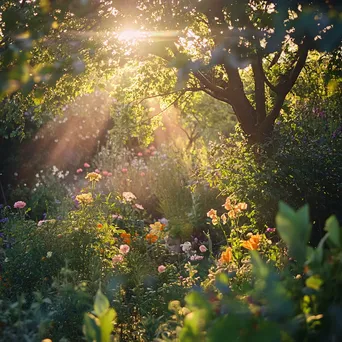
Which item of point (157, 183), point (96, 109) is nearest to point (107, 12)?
point (157, 183)

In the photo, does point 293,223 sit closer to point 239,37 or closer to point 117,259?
point 239,37

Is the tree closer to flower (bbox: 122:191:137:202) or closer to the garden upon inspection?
the garden

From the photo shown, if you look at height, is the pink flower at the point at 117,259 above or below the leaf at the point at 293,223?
above

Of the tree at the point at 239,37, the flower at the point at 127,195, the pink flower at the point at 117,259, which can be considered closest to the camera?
the tree at the point at 239,37

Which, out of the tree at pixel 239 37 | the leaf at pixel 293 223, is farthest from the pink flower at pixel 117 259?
the leaf at pixel 293 223

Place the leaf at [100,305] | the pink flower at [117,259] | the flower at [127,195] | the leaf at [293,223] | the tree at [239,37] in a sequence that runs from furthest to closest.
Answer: the flower at [127,195] < the pink flower at [117,259] < the tree at [239,37] < the leaf at [100,305] < the leaf at [293,223]

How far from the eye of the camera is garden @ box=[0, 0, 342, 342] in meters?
1.55

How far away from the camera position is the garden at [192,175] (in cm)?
155

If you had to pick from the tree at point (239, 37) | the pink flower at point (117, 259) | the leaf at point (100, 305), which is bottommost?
the leaf at point (100, 305)

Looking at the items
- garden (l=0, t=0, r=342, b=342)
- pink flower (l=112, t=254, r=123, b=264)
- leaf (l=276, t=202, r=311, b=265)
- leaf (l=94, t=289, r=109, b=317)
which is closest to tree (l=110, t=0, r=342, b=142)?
garden (l=0, t=0, r=342, b=342)

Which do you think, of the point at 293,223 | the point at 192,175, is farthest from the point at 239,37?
the point at 192,175

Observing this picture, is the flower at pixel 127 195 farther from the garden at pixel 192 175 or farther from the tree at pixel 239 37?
the tree at pixel 239 37

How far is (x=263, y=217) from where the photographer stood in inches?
179

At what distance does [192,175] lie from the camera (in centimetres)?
479
